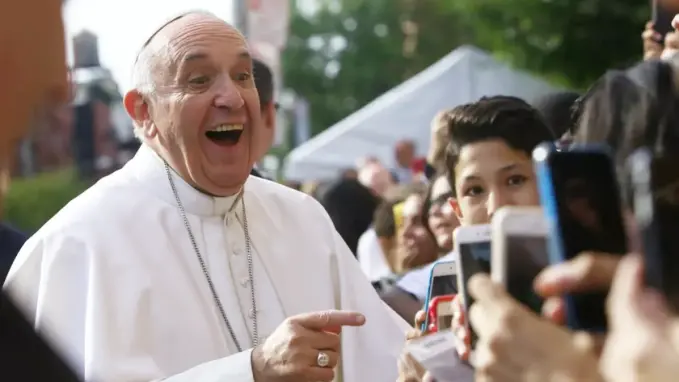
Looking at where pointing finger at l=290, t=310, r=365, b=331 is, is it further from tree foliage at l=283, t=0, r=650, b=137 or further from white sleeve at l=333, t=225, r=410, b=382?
tree foliage at l=283, t=0, r=650, b=137

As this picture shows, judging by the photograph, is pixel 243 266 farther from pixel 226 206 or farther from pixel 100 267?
pixel 100 267

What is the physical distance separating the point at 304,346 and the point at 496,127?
0.83 metres

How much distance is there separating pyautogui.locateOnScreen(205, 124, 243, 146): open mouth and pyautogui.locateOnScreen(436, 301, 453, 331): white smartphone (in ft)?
2.80

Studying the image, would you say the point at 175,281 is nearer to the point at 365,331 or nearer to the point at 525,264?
the point at 365,331

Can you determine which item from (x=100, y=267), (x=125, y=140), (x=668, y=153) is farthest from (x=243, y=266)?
(x=125, y=140)

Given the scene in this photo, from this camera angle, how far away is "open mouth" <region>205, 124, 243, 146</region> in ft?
10.1

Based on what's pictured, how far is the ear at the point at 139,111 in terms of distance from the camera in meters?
3.16

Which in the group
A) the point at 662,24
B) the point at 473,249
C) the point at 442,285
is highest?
the point at 662,24

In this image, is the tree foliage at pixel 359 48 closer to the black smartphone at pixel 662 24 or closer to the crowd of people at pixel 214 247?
→ the black smartphone at pixel 662 24

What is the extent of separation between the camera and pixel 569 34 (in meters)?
14.5

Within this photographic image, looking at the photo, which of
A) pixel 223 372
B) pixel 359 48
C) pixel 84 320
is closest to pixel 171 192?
pixel 84 320

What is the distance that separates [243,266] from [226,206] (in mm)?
186

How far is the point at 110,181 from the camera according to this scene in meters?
3.16

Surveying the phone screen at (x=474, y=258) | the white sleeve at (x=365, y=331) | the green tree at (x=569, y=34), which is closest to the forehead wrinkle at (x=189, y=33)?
the white sleeve at (x=365, y=331)
